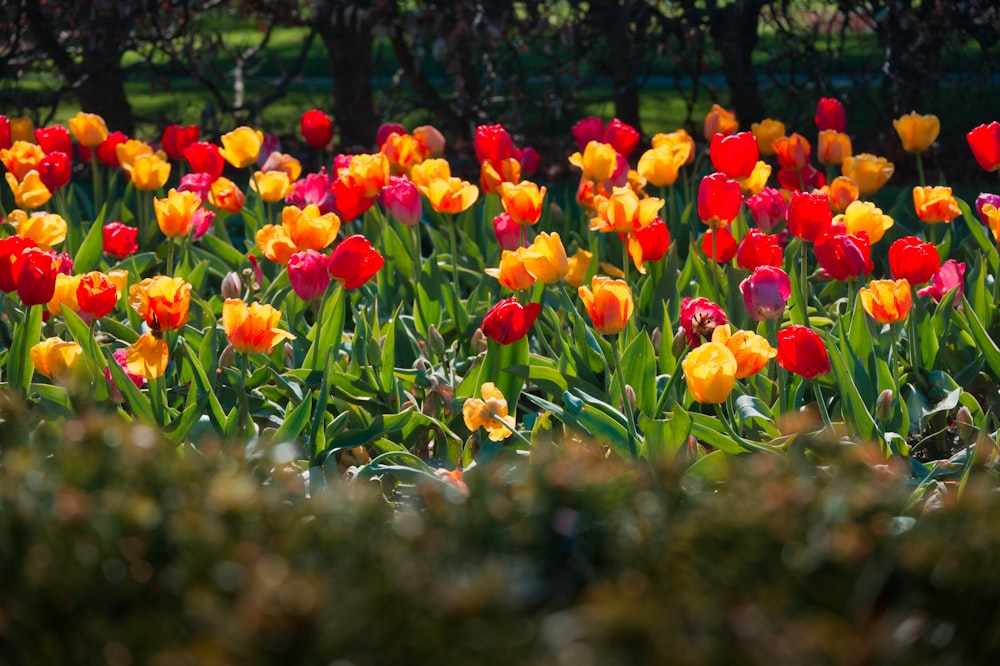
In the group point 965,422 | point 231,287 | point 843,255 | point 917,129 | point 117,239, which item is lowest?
point 965,422

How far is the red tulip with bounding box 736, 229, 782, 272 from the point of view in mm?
2938

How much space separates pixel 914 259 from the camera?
2.86 m

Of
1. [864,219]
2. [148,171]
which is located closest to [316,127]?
[148,171]

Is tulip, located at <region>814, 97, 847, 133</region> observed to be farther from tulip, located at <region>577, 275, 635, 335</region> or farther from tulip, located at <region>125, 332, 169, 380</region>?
tulip, located at <region>125, 332, 169, 380</region>

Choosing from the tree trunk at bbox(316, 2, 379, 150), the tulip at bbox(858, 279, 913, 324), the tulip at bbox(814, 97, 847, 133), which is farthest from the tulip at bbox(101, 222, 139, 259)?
the tree trunk at bbox(316, 2, 379, 150)

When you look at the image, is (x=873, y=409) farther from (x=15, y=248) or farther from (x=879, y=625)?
(x=15, y=248)

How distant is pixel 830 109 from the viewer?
4129 millimetres

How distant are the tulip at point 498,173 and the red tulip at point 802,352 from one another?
1454mm

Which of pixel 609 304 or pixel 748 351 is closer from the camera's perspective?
pixel 748 351

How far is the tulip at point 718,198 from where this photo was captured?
305cm

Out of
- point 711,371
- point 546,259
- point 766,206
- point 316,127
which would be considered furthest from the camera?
point 316,127

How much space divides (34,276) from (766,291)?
1.57 m

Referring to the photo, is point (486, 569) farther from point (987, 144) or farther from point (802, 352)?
point (987, 144)

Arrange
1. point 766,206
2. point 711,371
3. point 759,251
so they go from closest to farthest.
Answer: point 711,371 → point 759,251 → point 766,206
